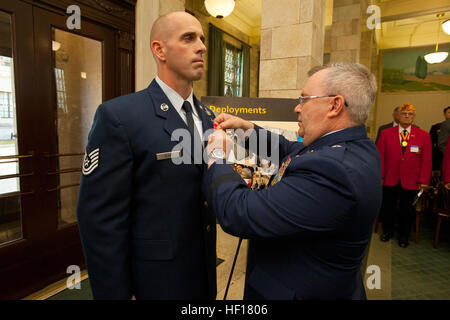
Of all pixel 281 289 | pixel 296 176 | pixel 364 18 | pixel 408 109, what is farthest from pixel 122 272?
pixel 364 18

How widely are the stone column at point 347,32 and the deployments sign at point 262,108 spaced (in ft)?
12.9

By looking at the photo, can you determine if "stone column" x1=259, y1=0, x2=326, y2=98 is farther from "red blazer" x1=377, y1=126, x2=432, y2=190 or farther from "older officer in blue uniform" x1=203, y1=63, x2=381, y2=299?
"older officer in blue uniform" x1=203, y1=63, x2=381, y2=299

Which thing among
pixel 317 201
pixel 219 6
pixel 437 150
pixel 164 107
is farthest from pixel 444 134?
pixel 164 107

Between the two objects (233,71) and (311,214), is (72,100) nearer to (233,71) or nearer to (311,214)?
(311,214)

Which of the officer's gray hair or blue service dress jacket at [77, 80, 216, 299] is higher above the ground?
the officer's gray hair

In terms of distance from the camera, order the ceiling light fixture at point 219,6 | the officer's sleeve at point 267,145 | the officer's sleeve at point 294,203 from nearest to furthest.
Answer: the officer's sleeve at point 294,203 → the officer's sleeve at point 267,145 → the ceiling light fixture at point 219,6

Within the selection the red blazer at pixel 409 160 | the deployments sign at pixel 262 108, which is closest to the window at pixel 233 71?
the red blazer at pixel 409 160

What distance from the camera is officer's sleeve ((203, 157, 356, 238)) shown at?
885mm

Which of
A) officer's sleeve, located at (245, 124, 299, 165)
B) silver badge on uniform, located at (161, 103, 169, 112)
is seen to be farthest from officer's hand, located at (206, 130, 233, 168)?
officer's sleeve, located at (245, 124, 299, 165)

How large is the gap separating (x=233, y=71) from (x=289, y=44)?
6.27 m

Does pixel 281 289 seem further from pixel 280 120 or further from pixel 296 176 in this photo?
pixel 280 120

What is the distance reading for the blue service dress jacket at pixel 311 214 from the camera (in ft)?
2.94

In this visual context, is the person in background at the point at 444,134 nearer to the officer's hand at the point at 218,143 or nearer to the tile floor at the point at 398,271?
the tile floor at the point at 398,271

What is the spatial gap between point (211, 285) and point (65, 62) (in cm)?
240
